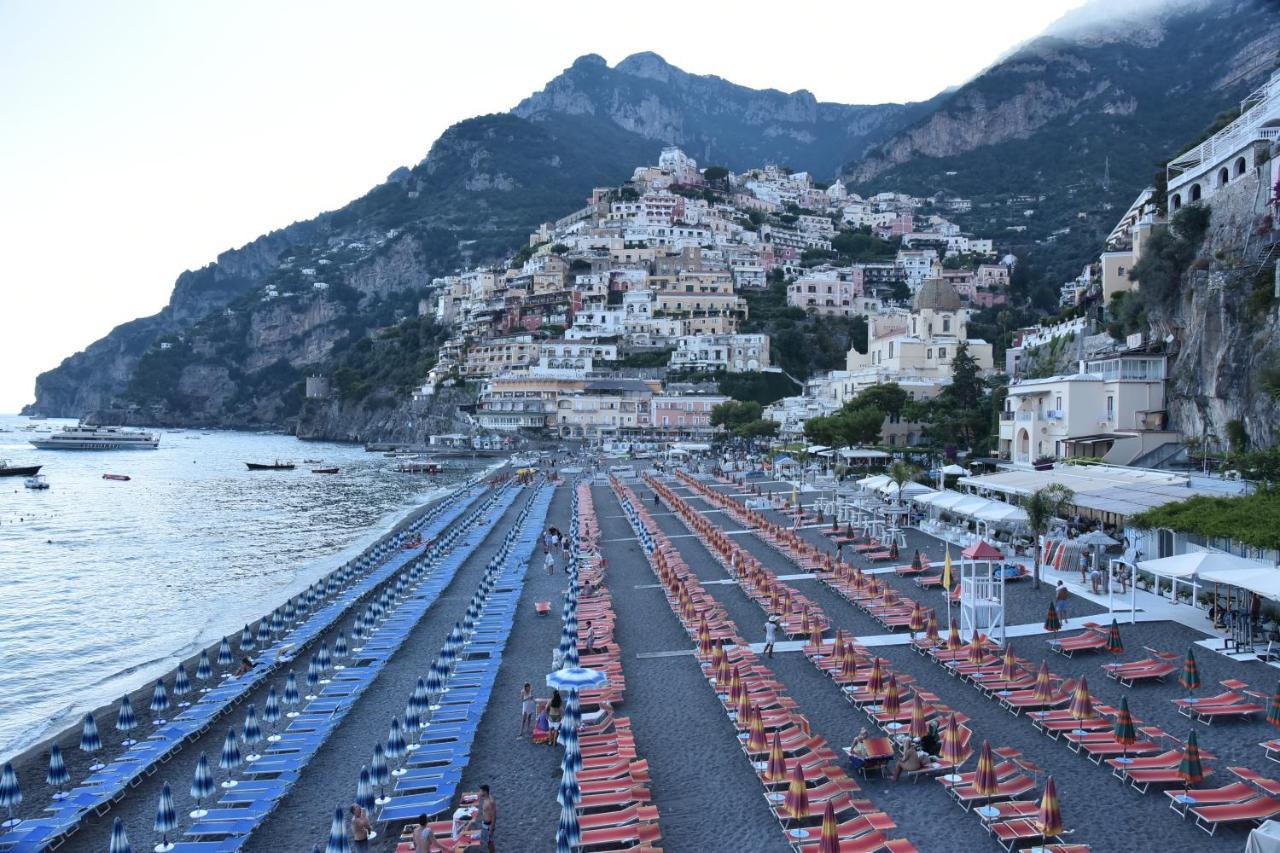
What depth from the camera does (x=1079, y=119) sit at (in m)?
167

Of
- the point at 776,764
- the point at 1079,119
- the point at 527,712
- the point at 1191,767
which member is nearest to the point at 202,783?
the point at 527,712

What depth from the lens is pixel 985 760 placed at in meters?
9.84

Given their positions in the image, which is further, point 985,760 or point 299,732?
point 299,732

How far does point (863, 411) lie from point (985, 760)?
39.1 meters

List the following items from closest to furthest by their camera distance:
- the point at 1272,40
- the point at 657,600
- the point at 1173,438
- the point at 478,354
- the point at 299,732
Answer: the point at 299,732 → the point at 657,600 → the point at 1173,438 → the point at 478,354 → the point at 1272,40

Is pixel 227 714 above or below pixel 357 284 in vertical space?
below

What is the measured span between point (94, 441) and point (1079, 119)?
169 metres

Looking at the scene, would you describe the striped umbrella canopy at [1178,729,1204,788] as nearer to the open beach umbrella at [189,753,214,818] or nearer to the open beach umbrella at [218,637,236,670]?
the open beach umbrella at [189,753,214,818]

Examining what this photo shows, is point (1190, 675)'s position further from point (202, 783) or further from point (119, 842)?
point (119, 842)

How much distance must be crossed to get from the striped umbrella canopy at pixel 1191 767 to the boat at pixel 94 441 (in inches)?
4660

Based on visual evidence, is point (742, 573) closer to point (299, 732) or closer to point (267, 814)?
point (299, 732)

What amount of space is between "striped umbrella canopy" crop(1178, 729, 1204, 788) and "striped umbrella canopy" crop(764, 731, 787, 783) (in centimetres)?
427

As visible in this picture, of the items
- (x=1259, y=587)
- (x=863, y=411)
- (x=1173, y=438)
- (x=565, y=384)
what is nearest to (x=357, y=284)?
(x=565, y=384)

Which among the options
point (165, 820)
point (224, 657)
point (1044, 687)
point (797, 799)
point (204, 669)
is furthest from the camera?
point (224, 657)
